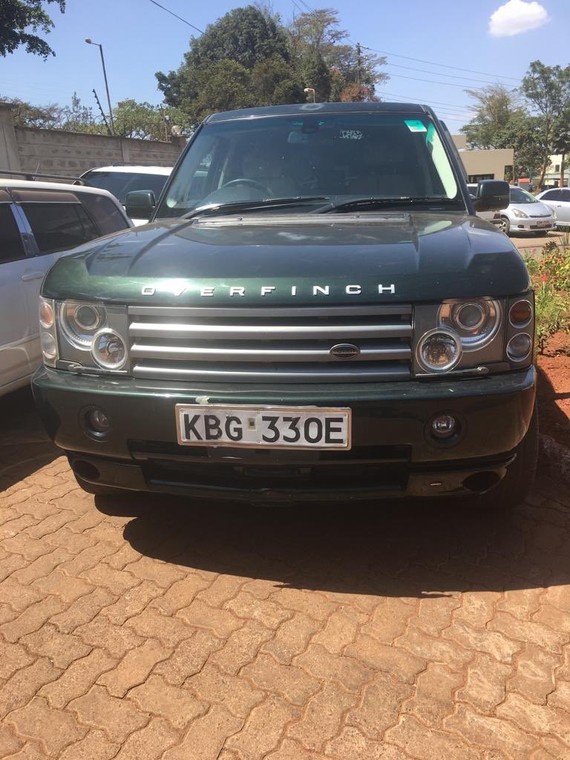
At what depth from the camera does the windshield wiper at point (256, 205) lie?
11.4 feet

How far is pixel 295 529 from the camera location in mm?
3150

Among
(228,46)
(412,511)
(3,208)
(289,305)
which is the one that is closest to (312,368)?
(289,305)

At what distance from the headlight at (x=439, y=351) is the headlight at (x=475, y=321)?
3 centimetres

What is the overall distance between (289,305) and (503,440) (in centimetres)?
92

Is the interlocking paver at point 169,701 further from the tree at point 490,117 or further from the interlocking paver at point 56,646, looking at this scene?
the tree at point 490,117

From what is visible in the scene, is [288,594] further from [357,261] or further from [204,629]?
[357,261]

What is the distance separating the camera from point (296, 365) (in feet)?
7.94

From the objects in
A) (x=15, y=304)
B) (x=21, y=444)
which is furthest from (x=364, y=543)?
(x=15, y=304)

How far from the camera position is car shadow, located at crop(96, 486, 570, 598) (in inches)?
108

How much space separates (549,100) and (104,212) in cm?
6119

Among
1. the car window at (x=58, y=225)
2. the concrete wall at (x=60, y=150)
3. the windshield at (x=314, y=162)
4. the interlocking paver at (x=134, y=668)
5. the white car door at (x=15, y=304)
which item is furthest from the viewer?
the concrete wall at (x=60, y=150)

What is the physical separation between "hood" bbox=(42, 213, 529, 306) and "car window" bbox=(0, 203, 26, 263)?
1804 mm

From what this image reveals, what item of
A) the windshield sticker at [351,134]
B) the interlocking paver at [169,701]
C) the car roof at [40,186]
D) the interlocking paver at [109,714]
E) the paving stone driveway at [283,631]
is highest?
the windshield sticker at [351,134]

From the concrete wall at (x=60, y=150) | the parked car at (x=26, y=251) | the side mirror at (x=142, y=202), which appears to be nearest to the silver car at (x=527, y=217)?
the concrete wall at (x=60, y=150)
